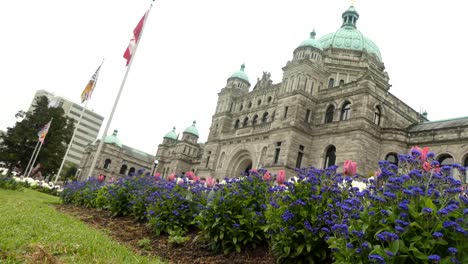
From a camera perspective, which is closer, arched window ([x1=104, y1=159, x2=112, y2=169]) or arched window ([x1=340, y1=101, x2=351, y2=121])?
arched window ([x1=340, y1=101, x2=351, y2=121])

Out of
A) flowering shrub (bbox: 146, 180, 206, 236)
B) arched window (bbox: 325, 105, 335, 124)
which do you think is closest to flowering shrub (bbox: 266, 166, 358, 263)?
flowering shrub (bbox: 146, 180, 206, 236)

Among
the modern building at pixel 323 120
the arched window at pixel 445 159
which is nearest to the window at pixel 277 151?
the modern building at pixel 323 120

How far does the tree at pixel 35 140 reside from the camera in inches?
1284

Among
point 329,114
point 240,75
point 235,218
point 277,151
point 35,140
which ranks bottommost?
point 235,218

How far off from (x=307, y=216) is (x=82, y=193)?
1110 centimetres

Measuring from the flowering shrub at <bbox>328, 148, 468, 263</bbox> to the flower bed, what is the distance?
0.03 feet

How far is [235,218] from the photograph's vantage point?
6535mm

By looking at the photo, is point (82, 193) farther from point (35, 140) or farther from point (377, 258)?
point (35, 140)

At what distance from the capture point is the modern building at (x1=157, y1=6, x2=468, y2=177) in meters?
23.7

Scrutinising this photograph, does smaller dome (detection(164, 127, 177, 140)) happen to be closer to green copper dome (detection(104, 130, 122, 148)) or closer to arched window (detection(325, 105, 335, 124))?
green copper dome (detection(104, 130, 122, 148))

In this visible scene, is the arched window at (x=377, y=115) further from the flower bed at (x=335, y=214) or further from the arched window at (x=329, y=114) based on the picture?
the flower bed at (x=335, y=214)

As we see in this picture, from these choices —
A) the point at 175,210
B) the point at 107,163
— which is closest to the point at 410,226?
the point at 175,210

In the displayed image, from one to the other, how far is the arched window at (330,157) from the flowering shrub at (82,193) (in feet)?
57.1

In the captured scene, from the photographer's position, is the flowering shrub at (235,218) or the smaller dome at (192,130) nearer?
the flowering shrub at (235,218)
